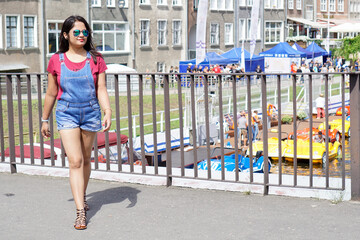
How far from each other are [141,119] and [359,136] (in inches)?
83.9

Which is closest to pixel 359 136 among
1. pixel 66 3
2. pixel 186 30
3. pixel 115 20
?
pixel 66 3

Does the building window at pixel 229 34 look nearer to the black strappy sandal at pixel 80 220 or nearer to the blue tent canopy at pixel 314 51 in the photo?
the blue tent canopy at pixel 314 51

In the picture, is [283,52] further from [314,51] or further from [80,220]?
[80,220]

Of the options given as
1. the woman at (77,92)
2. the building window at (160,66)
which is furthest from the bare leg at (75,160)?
the building window at (160,66)

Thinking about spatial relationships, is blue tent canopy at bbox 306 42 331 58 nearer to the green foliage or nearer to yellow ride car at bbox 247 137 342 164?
the green foliage

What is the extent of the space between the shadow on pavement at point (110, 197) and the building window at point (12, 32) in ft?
123

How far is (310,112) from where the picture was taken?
21.0ft

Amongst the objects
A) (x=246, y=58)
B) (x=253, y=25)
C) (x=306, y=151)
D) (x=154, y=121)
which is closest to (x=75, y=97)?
(x=154, y=121)

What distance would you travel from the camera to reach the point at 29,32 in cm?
4412

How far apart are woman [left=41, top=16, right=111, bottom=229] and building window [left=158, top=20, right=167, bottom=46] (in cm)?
4950

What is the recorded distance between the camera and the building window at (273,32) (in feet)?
230

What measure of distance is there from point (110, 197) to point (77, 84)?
1.33 m

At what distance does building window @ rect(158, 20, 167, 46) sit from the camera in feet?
180

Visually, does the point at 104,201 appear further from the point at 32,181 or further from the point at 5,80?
the point at 5,80
